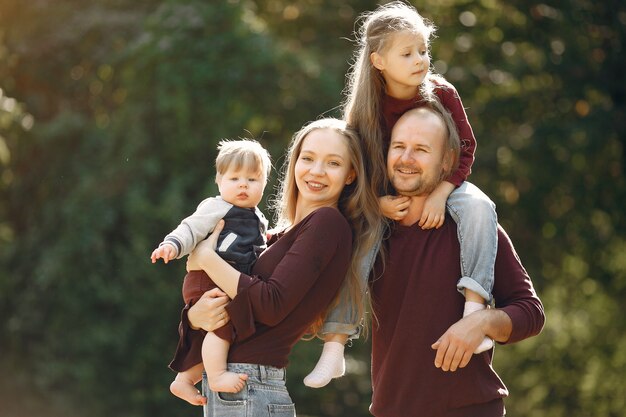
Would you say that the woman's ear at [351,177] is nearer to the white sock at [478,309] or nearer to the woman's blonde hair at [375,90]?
the woman's blonde hair at [375,90]

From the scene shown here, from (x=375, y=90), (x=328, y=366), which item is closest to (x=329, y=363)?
(x=328, y=366)

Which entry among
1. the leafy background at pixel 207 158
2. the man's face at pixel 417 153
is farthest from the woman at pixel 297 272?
the leafy background at pixel 207 158

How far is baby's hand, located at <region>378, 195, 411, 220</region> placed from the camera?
3.08 meters

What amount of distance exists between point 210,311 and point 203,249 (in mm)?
187

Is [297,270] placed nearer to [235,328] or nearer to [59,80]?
[235,328]

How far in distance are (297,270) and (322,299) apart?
164 mm

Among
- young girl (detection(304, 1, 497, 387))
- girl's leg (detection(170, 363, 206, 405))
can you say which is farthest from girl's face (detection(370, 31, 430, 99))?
girl's leg (detection(170, 363, 206, 405))

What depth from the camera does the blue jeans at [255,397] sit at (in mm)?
2928

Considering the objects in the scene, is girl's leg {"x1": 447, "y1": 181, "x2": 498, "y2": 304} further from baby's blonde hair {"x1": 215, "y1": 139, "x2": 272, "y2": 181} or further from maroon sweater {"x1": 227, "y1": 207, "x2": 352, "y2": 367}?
baby's blonde hair {"x1": 215, "y1": 139, "x2": 272, "y2": 181}

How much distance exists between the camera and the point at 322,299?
9.85 ft

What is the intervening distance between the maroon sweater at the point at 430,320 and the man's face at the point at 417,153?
0.13 metres

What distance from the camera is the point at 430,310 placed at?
3.01 meters

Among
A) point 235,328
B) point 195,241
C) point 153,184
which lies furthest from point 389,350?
point 153,184

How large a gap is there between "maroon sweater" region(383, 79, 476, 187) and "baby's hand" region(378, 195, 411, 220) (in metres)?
0.16
